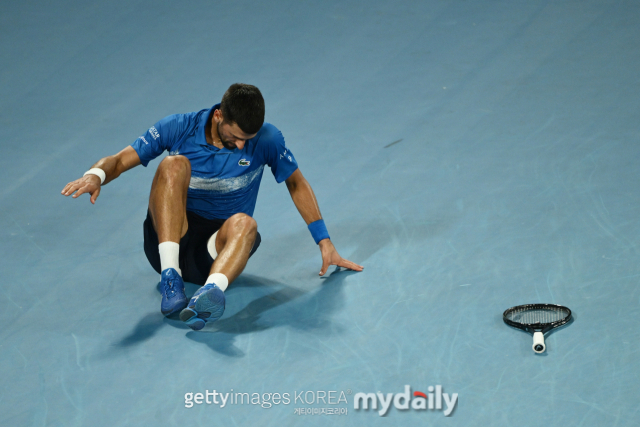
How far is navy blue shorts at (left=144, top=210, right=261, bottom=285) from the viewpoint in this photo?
3783 millimetres

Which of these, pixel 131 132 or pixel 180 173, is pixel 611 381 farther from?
pixel 131 132

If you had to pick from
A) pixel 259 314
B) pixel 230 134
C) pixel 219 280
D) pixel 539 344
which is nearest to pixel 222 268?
pixel 219 280

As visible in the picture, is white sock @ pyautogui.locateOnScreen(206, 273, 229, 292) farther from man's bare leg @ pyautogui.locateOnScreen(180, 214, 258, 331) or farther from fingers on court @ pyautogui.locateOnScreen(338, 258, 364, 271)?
fingers on court @ pyautogui.locateOnScreen(338, 258, 364, 271)

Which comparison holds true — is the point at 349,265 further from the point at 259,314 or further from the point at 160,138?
the point at 160,138

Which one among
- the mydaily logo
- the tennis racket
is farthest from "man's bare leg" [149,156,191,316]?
the tennis racket

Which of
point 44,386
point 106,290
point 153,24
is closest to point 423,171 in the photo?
point 106,290

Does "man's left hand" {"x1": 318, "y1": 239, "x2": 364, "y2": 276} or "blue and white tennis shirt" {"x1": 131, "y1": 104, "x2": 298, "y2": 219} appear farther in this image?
"man's left hand" {"x1": 318, "y1": 239, "x2": 364, "y2": 276}

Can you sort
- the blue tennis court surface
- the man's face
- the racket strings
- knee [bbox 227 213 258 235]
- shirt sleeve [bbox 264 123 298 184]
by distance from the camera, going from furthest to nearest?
1. shirt sleeve [bbox 264 123 298 184]
2. knee [bbox 227 213 258 235]
3. the man's face
4. the racket strings
5. the blue tennis court surface

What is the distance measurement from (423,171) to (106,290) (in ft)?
7.07

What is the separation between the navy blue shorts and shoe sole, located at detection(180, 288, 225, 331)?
541mm

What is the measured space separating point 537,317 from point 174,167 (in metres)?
1.88

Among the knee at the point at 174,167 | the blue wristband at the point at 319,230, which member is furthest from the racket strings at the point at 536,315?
the knee at the point at 174,167

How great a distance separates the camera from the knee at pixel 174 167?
138 inches

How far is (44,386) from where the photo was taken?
126 inches
